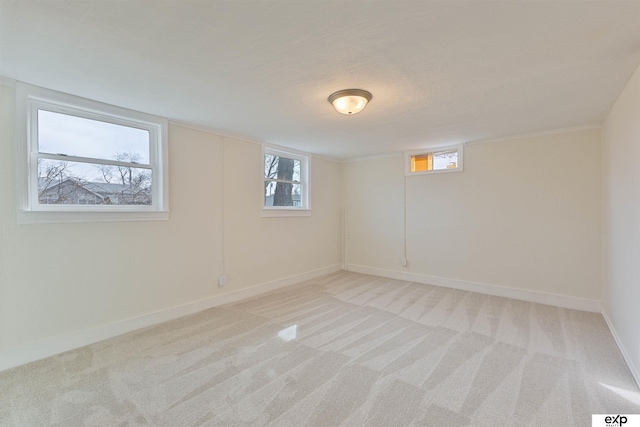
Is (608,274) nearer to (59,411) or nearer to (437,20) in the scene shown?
(437,20)

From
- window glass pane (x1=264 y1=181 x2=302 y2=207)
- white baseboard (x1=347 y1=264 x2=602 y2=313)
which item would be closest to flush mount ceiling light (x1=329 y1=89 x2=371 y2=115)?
window glass pane (x1=264 y1=181 x2=302 y2=207)

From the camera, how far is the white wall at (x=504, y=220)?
3.38 meters

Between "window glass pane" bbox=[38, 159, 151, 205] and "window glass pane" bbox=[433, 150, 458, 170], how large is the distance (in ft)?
13.5

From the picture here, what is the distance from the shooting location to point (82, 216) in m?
2.53

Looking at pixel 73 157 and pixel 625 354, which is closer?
pixel 625 354

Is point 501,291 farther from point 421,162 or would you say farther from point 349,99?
point 349,99

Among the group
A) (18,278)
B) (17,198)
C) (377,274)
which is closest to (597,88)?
(377,274)

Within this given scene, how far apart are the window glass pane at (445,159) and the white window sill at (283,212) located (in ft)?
7.56

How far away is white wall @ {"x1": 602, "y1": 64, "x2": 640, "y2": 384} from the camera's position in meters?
2.04

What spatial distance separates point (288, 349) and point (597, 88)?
347 cm

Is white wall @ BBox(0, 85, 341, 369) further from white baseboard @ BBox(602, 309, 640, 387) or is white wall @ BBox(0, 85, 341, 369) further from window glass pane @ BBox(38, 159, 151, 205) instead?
white baseboard @ BBox(602, 309, 640, 387)

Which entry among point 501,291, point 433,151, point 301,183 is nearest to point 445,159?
point 433,151

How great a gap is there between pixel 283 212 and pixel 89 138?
101 inches

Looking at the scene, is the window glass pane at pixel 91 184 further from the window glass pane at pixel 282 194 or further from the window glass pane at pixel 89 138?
the window glass pane at pixel 282 194
